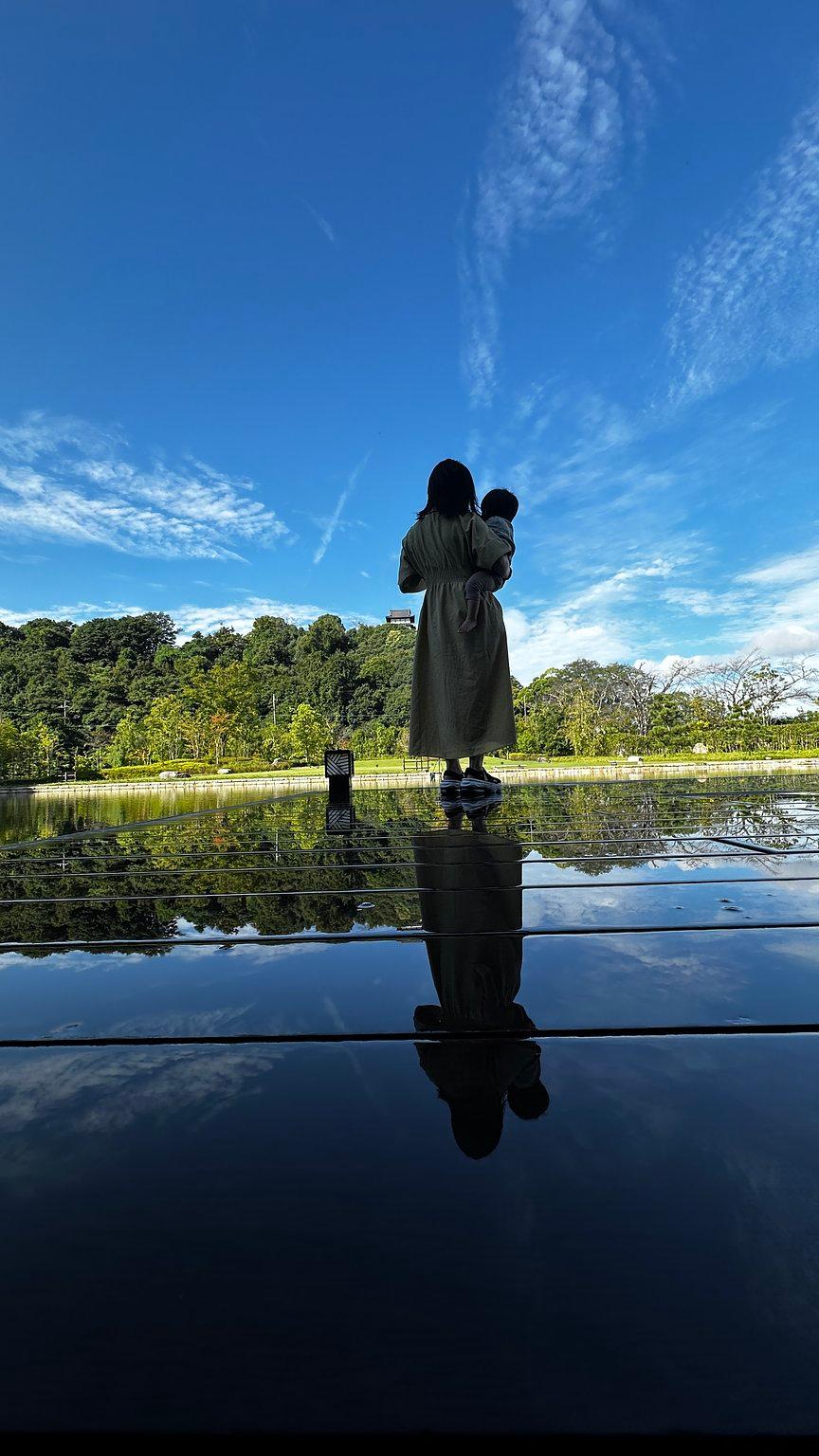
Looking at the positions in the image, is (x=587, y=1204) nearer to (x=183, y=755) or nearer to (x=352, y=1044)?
(x=352, y=1044)

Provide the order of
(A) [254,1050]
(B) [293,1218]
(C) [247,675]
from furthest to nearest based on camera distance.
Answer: (C) [247,675] < (A) [254,1050] < (B) [293,1218]

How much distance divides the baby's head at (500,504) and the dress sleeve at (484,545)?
0.92ft

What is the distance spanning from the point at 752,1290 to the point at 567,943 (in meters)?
0.68

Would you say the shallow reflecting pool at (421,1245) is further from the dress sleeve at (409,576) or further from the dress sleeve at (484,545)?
the dress sleeve at (409,576)

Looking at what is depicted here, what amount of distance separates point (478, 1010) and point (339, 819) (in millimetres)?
2864

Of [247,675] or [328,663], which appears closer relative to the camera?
[247,675]

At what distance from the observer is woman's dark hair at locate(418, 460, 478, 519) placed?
306 centimetres

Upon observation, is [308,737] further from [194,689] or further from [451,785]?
[451,785]

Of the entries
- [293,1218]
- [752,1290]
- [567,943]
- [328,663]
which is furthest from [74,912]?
[328,663]

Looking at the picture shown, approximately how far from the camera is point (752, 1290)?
15.0 inches

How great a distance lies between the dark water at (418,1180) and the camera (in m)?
0.33

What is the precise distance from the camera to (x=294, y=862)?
2.14 meters

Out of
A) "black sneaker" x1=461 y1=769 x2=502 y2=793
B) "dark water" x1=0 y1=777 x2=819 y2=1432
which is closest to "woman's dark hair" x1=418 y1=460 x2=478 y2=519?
"black sneaker" x1=461 y1=769 x2=502 y2=793

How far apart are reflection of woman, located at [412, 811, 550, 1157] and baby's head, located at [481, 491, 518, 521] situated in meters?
2.11
